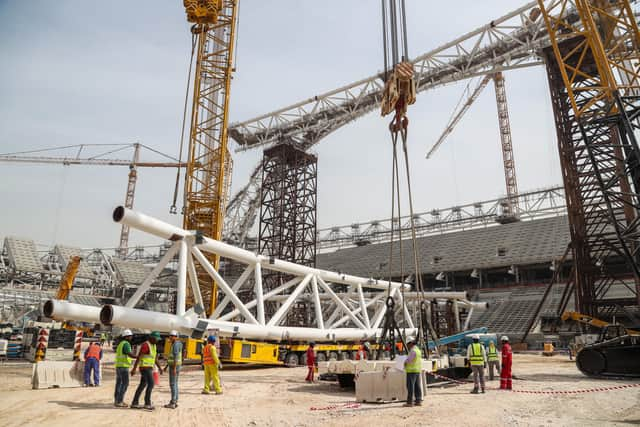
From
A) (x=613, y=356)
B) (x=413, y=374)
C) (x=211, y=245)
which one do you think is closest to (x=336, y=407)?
(x=413, y=374)

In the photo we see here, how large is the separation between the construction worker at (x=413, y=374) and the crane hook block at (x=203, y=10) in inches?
925

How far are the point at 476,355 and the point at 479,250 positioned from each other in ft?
145

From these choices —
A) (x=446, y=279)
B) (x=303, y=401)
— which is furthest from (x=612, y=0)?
(x=446, y=279)

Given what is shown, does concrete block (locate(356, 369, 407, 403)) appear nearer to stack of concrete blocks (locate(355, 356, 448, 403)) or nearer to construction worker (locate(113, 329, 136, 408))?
stack of concrete blocks (locate(355, 356, 448, 403))

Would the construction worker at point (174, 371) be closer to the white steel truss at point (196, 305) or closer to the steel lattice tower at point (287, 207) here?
the white steel truss at point (196, 305)

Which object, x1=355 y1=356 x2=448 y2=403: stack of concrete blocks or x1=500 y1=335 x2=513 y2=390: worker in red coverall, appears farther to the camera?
x1=500 y1=335 x2=513 y2=390: worker in red coverall

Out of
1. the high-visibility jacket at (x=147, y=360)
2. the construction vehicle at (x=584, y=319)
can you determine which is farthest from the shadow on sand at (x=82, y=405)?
the construction vehicle at (x=584, y=319)

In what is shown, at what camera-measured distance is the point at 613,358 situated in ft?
49.4

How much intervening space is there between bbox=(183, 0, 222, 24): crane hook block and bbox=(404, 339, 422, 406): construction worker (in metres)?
23.5

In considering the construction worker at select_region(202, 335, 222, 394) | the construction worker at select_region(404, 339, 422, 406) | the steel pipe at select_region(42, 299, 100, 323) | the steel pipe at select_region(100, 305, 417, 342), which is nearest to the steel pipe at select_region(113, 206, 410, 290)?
the steel pipe at select_region(100, 305, 417, 342)

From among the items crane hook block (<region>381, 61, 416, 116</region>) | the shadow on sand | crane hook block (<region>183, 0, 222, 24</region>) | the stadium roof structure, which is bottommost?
the shadow on sand

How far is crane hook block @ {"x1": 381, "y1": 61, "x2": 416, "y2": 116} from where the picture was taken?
42.3 ft

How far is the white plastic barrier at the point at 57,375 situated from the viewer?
1208cm

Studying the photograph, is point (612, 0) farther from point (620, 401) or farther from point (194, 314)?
point (194, 314)
